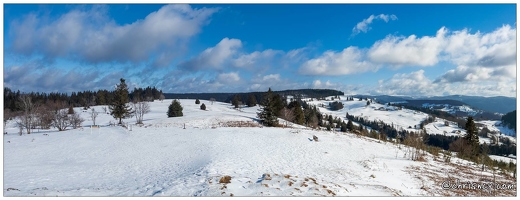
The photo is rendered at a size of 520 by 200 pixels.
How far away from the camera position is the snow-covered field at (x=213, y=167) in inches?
444

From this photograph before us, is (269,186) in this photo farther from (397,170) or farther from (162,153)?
(162,153)

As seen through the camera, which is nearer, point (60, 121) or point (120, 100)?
point (60, 121)

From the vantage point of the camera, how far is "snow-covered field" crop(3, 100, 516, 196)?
Answer: 11289mm

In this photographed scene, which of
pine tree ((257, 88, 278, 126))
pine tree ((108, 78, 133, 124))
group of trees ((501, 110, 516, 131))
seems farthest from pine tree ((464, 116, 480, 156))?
group of trees ((501, 110, 516, 131))

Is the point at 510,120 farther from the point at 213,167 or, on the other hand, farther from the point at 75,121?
the point at 75,121

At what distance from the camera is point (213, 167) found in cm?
1652

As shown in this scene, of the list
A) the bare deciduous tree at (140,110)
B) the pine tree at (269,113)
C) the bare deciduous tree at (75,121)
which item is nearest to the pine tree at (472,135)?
the pine tree at (269,113)

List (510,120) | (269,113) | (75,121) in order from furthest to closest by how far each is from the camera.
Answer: (510,120) < (269,113) < (75,121)

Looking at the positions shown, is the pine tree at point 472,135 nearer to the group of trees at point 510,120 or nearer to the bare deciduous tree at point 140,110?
the bare deciduous tree at point 140,110

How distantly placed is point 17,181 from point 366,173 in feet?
66.7

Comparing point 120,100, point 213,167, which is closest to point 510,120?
point 120,100

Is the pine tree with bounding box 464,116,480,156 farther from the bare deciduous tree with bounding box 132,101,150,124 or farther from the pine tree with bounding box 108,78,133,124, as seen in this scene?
the pine tree with bounding box 108,78,133,124

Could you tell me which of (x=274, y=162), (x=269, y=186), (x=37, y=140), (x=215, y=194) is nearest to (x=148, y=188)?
(x=215, y=194)

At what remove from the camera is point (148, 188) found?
1162 centimetres
